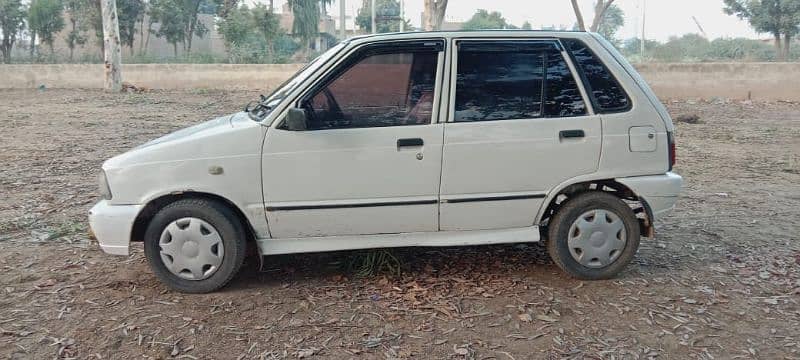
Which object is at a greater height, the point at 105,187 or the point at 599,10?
the point at 599,10

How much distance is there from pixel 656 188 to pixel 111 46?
2050 centimetres

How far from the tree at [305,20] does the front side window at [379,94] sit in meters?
46.6

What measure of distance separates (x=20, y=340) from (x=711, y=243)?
509 centimetres

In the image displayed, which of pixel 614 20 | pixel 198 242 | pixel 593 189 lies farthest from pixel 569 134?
pixel 614 20

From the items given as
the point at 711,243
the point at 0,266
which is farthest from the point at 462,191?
the point at 0,266

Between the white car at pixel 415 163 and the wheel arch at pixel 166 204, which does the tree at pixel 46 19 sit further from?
the white car at pixel 415 163

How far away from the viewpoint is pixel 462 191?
421cm

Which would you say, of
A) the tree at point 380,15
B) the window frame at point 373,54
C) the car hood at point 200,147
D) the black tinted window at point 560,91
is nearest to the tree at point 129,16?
the tree at point 380,15

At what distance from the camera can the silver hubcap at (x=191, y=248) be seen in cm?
410

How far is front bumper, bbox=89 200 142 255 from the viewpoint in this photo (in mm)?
4062

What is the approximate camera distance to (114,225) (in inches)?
160

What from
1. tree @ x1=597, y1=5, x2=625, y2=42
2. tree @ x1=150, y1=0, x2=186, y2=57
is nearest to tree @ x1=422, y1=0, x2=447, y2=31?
tree @ x1=150, y1=0, x2=186, y2=57

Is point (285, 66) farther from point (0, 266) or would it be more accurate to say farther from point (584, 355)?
point (584, 355)

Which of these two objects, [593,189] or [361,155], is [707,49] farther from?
[361,155]
